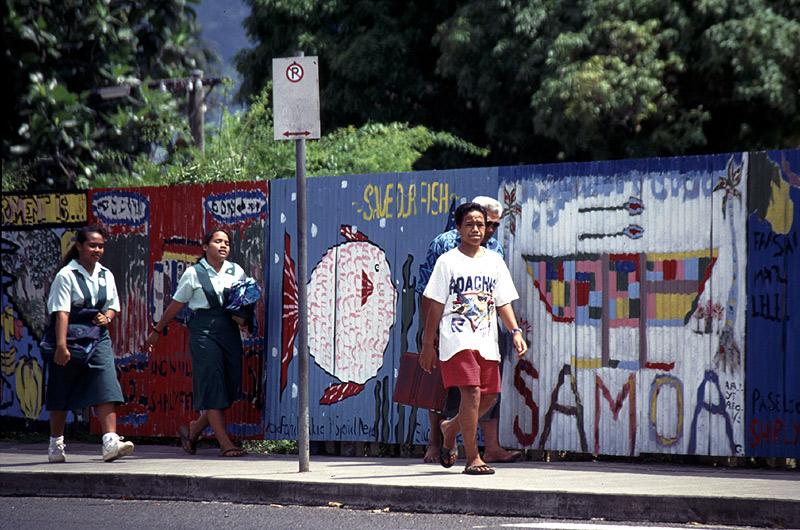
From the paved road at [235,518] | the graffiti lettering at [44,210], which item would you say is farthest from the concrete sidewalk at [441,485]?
the graffiti lettering at [44,210]

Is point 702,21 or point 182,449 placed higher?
point 702,21

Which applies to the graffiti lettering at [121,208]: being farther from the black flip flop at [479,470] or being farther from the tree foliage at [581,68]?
the tree foliage at [581,68]

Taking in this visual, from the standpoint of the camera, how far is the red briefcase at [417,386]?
9523mm

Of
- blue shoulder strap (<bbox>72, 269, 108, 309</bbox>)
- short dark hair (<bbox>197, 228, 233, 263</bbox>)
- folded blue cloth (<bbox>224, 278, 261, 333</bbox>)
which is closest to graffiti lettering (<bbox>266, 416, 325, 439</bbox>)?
folded blue cloth (<bbox>224, 278, 261, 333</bbox>)

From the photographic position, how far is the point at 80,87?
899 inches

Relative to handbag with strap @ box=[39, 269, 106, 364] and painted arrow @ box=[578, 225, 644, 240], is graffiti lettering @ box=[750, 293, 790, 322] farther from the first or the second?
handbag with strap @ box=[39, 269, 106, 364]

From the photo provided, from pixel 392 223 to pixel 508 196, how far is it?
97 centimetres

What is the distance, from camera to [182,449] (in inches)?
436

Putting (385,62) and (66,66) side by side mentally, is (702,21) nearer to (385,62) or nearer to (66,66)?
(385,62)

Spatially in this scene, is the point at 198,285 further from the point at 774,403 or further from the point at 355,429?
the point at 774,403

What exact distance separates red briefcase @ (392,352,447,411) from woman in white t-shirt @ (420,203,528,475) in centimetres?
59

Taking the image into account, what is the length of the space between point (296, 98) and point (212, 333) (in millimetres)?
2301

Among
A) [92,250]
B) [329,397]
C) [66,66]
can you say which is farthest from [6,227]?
[66,66]

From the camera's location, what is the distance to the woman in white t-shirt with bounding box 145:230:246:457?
34.1 ft
